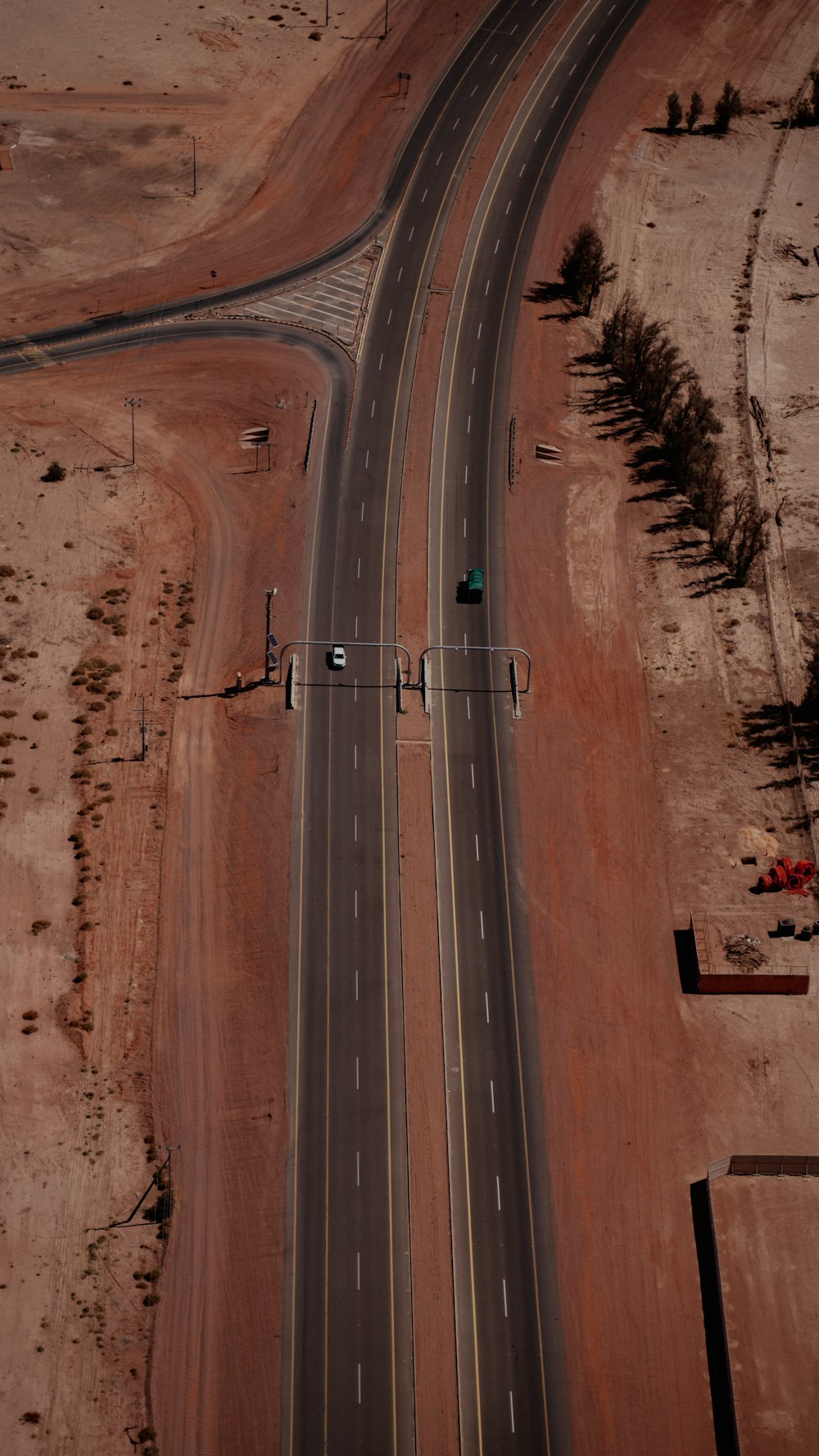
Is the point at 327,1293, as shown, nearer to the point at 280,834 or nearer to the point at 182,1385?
the point at 182,1385

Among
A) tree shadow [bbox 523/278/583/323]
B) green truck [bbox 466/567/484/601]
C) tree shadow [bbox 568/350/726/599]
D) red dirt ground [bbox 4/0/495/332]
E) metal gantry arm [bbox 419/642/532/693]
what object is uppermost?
red dirt ground [bbox 4/0/495/332]

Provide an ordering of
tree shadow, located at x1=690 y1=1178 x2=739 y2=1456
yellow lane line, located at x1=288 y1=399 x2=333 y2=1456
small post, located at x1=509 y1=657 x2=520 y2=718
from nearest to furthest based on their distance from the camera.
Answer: tree shadow, located at x1=690 y1=1178 x2=739 y2=1456
yellow lane line, located at x1=288 y1=399 x2=333 y2=1456
small post, located at x1=509 y1=657 x2=520 y2=718

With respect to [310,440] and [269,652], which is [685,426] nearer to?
[310,440]

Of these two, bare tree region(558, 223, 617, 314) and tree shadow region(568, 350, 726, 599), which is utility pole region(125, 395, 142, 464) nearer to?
tree shadow region(568, 350, 726, 599)

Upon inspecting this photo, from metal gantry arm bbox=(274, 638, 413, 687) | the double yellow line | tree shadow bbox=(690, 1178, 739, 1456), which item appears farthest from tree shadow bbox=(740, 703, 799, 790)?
tree shadow bbox=(690, 1178, 739, 1456)

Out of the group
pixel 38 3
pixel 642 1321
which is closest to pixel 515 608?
pixel 642 1321

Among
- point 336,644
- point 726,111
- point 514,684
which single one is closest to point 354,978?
point 514,684
